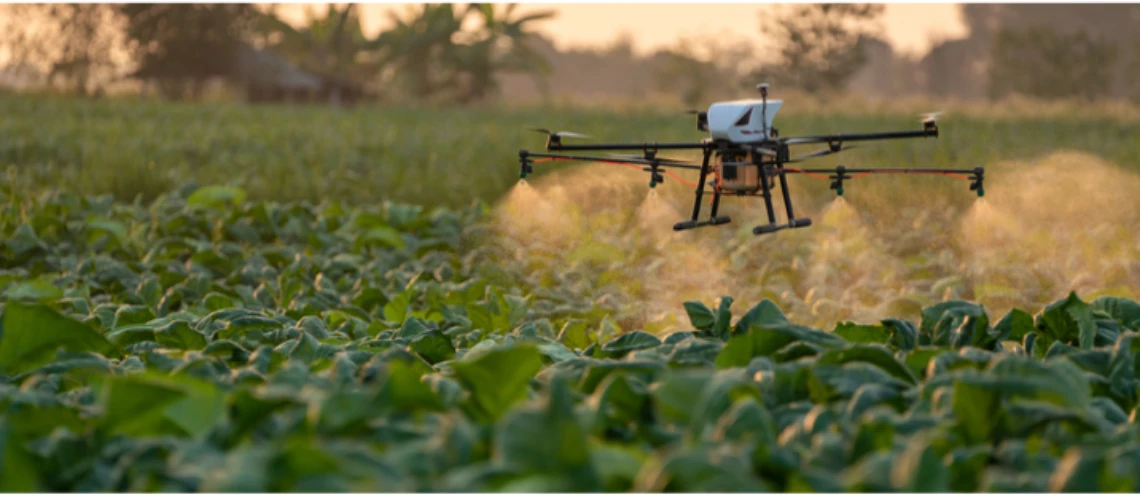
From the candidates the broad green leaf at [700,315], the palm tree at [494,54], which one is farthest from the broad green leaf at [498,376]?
the palm tree at [494,54]

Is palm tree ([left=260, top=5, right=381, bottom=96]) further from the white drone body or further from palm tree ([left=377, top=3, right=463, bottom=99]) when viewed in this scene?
the white drone body

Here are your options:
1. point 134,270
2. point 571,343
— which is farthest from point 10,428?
point 134,270

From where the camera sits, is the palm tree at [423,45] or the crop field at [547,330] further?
the palm tree at [423,45]

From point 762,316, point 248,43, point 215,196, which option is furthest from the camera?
point 248,43

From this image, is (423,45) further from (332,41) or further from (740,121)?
(740,121)

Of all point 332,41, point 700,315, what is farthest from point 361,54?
point 700,315

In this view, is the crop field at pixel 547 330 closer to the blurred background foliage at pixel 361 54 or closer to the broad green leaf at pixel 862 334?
the broad green leaf at pixel 862 334
